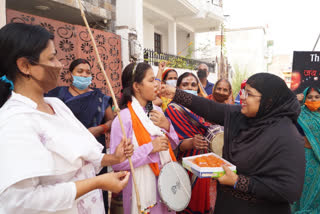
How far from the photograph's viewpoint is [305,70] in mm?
3789

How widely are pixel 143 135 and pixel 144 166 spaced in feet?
0.94

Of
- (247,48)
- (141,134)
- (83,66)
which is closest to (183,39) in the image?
(83,66)

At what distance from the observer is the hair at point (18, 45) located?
109 centimetres

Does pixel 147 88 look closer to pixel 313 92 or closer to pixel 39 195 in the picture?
pixel 39 195

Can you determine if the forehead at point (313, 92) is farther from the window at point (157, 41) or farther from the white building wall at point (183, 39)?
the white building wall at point (183, 39)

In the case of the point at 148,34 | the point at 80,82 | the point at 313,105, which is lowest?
the point at 313,105

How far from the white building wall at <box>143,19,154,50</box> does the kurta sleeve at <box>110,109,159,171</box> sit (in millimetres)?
9583

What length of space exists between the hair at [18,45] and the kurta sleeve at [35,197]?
1.86 ft

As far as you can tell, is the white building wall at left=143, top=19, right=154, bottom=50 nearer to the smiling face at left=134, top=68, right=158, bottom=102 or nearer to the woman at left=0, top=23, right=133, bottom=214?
the smiling face at left=134, top=68, right=158, bottom=102

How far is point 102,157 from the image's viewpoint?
4.95 feet

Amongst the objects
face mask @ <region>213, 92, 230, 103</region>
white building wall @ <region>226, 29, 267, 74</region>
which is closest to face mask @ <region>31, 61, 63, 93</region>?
face mask @ <region>213, 92, 230, 103</region>

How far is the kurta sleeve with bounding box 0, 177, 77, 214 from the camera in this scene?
93 cm

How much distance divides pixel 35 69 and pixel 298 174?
73.1 inches

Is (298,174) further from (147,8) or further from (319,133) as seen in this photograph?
(147,8)
